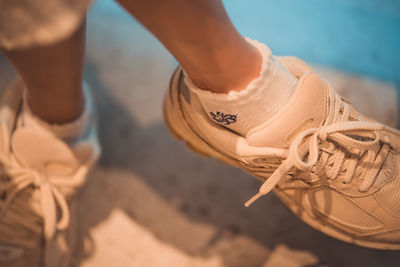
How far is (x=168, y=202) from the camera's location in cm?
67

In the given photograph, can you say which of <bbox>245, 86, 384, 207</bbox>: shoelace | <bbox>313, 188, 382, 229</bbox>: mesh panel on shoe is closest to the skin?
<bbox>245, 86, 384, 207</bbox>: shoelace

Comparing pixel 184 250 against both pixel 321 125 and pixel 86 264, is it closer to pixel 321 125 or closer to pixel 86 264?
pixel 86 264

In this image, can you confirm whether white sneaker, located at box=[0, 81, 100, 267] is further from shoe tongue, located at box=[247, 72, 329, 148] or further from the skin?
shoe tongue, located at box=[247, 72, 329, 148]

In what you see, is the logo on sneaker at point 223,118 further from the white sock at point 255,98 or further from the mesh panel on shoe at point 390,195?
the mesh panel on shoe at point 390,195

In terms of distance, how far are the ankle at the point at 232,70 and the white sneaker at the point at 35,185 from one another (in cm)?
28

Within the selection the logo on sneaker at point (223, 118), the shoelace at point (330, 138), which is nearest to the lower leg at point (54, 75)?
the logo on sneaker at point (223, 118)

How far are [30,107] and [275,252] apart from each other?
55 centimetres

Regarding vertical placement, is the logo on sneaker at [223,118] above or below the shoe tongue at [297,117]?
below

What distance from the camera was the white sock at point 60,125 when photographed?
1.63 ft

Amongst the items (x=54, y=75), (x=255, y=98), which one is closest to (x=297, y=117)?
(x=255, y=98)

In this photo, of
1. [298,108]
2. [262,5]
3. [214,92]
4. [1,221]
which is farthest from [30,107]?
[262,5]

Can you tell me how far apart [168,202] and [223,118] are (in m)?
0.32

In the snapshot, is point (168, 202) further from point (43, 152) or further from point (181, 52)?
point (181, 52)

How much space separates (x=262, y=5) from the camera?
0.93 meters
